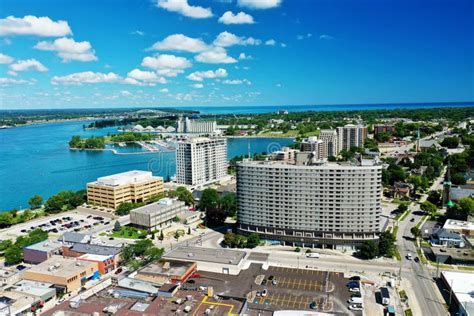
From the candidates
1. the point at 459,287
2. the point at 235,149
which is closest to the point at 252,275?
the point at 459,287

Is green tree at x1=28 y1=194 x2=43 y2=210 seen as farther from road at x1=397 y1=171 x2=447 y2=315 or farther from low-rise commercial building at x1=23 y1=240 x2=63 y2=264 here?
road at x1=397 y1=171 x2=447 y2=315

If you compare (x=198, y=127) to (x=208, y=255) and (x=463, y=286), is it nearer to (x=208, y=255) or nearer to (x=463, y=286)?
(x=208, y=255)

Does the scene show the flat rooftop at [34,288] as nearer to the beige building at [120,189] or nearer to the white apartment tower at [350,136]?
the beige building at [120,189]

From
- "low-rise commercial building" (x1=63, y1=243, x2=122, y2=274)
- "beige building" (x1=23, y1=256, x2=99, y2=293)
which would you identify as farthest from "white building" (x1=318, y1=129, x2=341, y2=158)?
"beige building" (x1=23, y1=256, x2=99, y2=293)

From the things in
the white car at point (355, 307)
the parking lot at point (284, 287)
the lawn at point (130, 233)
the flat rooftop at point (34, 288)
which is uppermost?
the flat rooftop at point (34, 288)

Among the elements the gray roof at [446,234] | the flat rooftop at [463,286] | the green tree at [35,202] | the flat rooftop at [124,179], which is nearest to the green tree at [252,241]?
the flat rooftop at [463,286]

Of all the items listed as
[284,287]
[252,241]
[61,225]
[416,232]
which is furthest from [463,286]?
[61,225]
